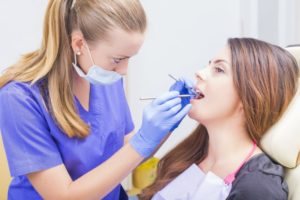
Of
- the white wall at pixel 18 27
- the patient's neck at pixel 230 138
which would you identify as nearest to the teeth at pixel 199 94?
the patient's neck at pixel 230 138

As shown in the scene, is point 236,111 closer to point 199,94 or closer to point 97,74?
point 199,94

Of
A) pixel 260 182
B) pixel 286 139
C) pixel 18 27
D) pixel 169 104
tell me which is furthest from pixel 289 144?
pixel 18 27

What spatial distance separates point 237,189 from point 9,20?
1606 mm

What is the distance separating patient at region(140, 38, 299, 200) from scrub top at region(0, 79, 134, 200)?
0.95 ft

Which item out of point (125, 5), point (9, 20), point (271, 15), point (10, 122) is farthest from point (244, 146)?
point (9, 20)

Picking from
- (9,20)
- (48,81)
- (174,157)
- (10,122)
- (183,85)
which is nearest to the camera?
(10,122)

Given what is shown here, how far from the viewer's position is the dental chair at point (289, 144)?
1.13 meters

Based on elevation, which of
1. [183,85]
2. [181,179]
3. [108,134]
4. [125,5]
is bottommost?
[181,179]

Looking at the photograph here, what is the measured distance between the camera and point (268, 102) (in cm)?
122

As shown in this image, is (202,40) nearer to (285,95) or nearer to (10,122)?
(285,95)

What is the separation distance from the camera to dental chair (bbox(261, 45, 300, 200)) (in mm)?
1133

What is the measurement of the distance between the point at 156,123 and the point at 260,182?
0.35 metres

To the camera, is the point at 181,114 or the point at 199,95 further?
the point at 199,95

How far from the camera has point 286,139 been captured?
1.14 m
